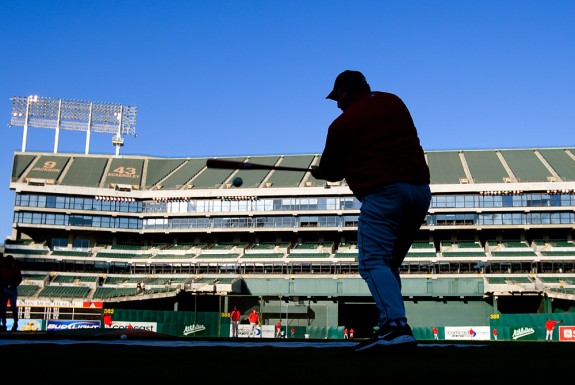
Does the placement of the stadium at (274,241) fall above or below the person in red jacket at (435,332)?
above

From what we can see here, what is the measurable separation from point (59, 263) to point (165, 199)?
12165mm

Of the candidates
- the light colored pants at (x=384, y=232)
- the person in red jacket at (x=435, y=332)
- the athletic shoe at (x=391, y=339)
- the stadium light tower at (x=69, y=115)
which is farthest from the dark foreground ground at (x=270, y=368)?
the stadium light tower at (x=69, y=115)

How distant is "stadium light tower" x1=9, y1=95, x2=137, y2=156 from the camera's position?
282ft

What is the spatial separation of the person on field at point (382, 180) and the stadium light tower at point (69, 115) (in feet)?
264

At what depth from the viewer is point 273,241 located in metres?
73.8

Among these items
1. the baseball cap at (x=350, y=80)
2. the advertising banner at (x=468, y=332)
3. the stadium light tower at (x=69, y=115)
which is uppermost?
the stadium light tower at (x=69, y=115)

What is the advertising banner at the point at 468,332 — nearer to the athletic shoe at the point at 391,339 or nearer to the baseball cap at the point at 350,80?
the baseball cap at the point at 350,80

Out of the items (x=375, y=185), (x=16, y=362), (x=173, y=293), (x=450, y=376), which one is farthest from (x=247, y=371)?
(x=173, y=293)

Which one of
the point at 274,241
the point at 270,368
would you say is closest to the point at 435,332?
the point at 274,241

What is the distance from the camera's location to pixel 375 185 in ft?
20.5

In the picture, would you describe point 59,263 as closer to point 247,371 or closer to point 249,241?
point 249,241

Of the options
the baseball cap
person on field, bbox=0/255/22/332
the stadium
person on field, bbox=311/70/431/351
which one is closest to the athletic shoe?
person on field, bbox=311/70/431/351

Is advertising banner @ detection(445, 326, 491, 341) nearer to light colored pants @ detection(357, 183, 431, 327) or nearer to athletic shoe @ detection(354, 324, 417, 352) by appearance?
light colored pants @ detection(357, 183, 431, 327)

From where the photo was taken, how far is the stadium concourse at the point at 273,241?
62.0 metres
